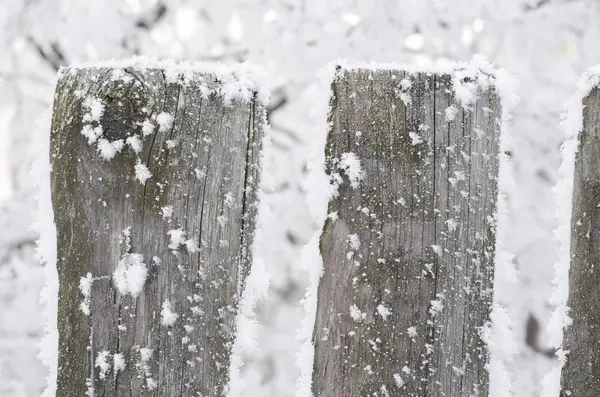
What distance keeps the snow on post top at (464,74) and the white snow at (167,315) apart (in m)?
0.61

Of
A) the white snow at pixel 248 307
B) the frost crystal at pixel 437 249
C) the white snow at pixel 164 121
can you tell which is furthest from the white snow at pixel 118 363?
the frost crystal at pixel 437 249

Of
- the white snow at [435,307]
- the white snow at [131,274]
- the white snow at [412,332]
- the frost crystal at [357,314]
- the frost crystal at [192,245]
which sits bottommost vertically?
the white snow at [412,332]

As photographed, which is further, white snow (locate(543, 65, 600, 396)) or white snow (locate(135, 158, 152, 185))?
white snow (locate(543, 65, 600, 396))

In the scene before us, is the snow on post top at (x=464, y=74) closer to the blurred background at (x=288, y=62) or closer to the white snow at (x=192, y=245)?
the white snow at (x=192, y=245)

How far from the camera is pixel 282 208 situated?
14.2 ft

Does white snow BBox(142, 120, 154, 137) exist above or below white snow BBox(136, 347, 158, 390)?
above

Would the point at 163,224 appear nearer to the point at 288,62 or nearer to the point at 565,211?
the point at 565,211

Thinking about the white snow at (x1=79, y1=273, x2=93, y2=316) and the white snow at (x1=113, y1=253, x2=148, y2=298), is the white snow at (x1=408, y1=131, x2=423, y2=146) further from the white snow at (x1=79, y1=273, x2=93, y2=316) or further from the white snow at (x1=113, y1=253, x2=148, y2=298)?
the white snow at (x1=79, y1=273, x2=93, y2=316)

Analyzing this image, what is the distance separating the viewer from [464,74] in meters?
1.39

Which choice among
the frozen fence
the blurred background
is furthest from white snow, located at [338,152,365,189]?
the blurred background

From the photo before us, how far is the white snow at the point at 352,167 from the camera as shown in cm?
136

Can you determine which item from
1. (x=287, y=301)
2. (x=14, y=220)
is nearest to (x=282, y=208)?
(x=287, y=301)

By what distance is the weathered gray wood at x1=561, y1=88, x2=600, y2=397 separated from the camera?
4.73 feet

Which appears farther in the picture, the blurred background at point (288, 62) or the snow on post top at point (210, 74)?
the blurred background at point (288, 62)
